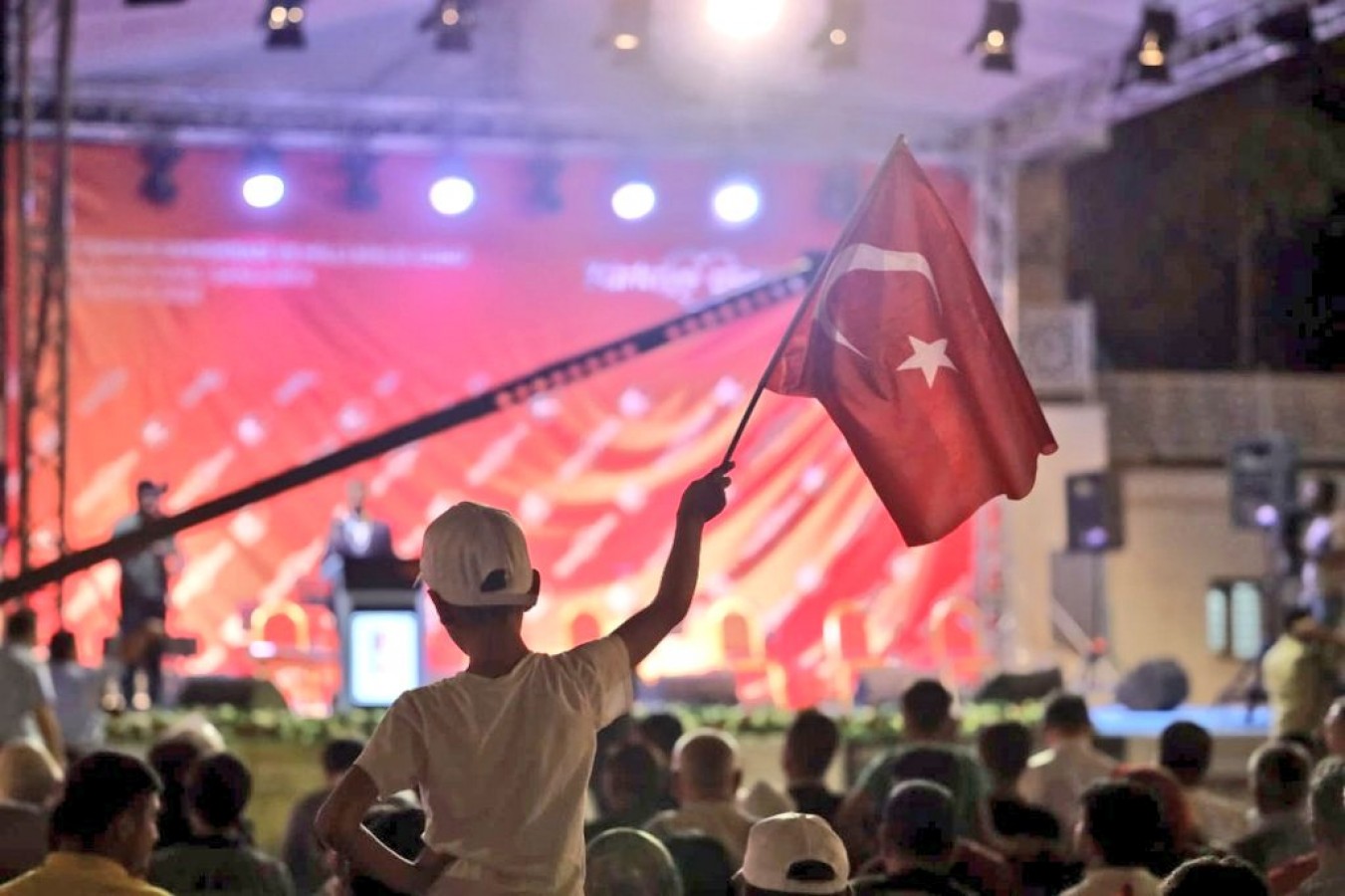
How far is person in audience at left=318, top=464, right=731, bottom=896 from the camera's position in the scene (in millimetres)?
2822

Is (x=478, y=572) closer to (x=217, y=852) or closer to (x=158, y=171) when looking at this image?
(x=217, y=852)

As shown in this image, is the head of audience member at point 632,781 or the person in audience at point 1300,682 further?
the person in audience at point 1300,682

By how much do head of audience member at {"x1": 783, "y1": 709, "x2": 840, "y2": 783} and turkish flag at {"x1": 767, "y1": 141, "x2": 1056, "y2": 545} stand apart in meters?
2.45

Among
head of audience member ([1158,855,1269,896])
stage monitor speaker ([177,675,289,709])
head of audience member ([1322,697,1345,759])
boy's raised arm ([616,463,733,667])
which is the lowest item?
stage monitor speaker ([177,675,289,709])

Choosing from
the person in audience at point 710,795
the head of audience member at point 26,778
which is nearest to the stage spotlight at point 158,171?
the head of audience member at point 26,778

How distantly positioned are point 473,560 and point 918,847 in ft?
6.25

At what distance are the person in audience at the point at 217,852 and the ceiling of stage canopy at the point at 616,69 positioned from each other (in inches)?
394

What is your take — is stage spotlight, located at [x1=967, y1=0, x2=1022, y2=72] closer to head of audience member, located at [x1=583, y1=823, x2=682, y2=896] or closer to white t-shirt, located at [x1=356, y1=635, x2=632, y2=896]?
head of audience member, located at [x1=583, y1=823, x2=682, y2=896]

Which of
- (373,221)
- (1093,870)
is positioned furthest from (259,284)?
(1093,870)

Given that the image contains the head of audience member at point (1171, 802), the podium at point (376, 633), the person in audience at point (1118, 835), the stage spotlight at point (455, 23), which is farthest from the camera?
the stage spotlight at point (455, 23)

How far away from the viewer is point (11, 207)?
48.7ft

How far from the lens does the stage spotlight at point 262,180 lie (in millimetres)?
14938

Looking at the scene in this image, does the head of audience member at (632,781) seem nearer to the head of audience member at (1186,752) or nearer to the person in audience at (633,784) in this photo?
the person in audience at (633,784)

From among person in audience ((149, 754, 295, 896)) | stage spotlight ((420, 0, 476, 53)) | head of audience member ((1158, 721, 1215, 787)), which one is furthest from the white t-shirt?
stage spotlight ((420, 0, 476, 53))
